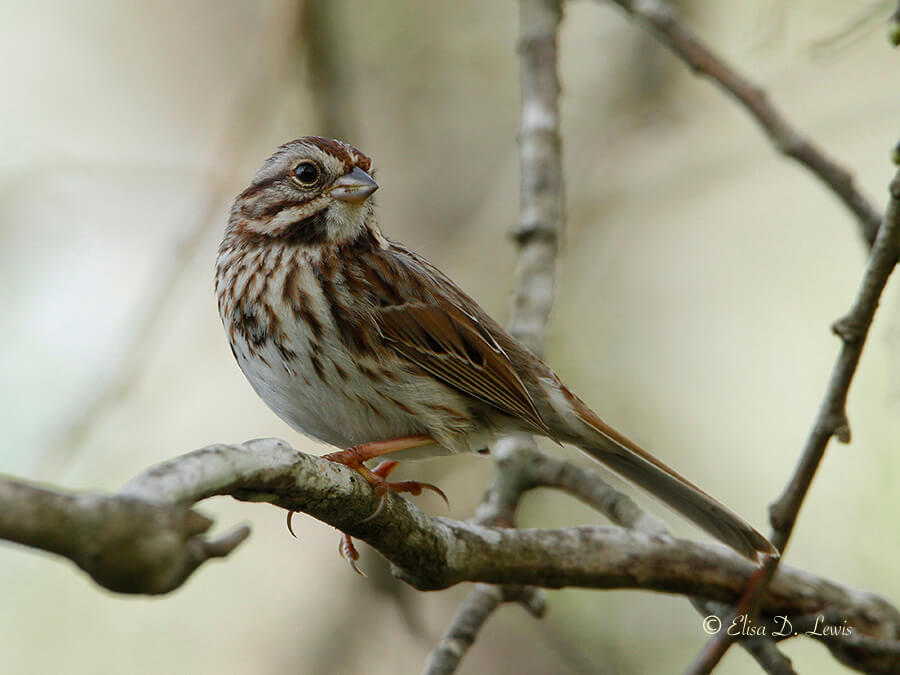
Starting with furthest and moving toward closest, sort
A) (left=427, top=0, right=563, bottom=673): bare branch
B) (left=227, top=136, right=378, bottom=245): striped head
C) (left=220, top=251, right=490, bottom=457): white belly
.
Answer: (left=427, top=0, right=563, bottom=673): bare branch → (left=227, top=136, right=378, bottom=245): striped head → (left=220, top=251, right=490, bottom=457): white belly

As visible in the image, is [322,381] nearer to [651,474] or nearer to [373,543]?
[373,543]

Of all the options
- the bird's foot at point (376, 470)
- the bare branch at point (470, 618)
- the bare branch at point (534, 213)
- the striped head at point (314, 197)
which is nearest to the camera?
the bird's foot at point (376, 470)

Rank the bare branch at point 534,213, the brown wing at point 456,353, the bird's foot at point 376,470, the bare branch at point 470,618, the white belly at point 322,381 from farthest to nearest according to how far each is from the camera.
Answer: the bare branch at point 534,213 → the brown wing at point 456,353 → the white belly at point 322,381 → the bare branch at point 470,618 → the bird's foot at point 376,470

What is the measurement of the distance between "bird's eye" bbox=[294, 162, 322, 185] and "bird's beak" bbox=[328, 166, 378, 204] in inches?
3.7

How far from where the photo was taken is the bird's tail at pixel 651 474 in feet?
12.5

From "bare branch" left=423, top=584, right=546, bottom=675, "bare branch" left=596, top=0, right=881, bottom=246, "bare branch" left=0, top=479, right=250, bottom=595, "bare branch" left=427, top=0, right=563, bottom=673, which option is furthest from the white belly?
"bare branch" left=0, top=479, right=250, bottom=595

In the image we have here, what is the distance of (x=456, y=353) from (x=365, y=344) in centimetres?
40

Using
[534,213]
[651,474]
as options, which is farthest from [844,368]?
[534,213]

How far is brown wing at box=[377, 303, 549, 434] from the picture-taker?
11.9 ft

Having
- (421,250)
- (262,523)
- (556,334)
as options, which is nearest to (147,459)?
(262,523)

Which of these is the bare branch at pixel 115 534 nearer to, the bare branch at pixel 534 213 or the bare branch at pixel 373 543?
the bare branch at pixel 373 543

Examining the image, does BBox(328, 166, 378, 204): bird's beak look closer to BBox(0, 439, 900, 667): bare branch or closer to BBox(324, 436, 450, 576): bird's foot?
BBox(324, 436, 450, 576): bird's foot

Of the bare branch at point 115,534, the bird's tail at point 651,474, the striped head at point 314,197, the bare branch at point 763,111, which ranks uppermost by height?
the bare branch at point 763,111

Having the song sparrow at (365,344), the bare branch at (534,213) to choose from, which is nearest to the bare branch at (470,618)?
the bare branch at (534,213)
